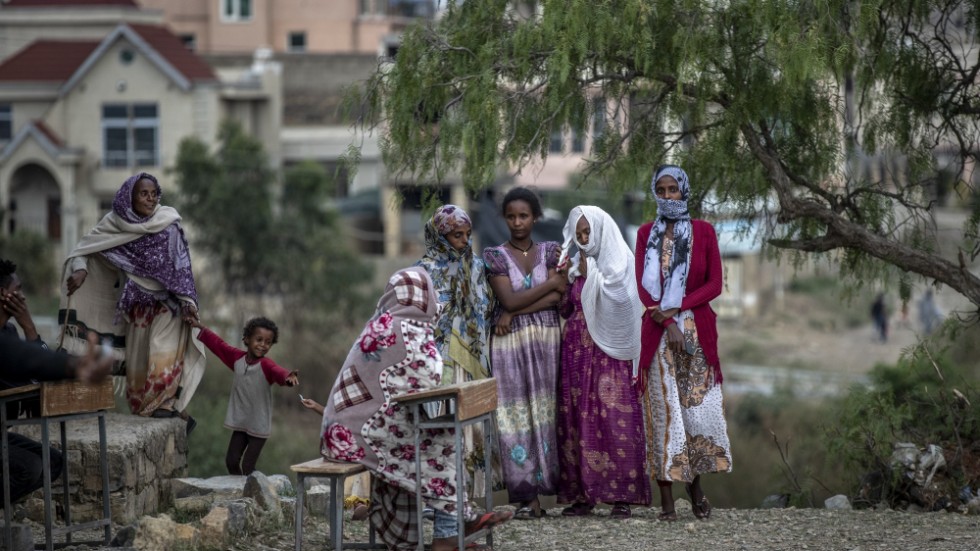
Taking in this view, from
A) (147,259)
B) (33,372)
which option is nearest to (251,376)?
(147,259)

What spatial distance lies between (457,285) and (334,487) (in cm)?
143

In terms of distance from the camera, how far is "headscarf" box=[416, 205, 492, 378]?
7.64m

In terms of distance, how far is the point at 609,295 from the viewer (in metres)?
8.31

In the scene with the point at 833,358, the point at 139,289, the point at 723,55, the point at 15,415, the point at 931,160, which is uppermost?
the point at 723,55

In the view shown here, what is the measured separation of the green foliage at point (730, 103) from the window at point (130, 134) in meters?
27.1

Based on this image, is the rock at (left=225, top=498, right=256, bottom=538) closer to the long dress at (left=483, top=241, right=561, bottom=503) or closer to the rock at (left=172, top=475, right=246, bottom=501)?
the rock at (left=172, top=475, right=246, bottom=501)

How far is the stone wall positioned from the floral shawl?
1.72m

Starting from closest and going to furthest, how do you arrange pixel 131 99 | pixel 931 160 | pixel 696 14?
pixel 696 14, pixel 931 160, pixel 131 99

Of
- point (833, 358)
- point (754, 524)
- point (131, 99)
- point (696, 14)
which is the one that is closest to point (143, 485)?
point (754, 524)

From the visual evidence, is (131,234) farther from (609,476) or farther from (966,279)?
(966,279)

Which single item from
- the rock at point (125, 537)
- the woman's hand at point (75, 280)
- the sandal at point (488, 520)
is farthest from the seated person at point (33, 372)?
the sandal at point (488, 520)

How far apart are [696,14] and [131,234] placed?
12.1ft

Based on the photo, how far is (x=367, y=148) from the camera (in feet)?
125

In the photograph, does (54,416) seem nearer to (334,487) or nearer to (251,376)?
(334,487)
